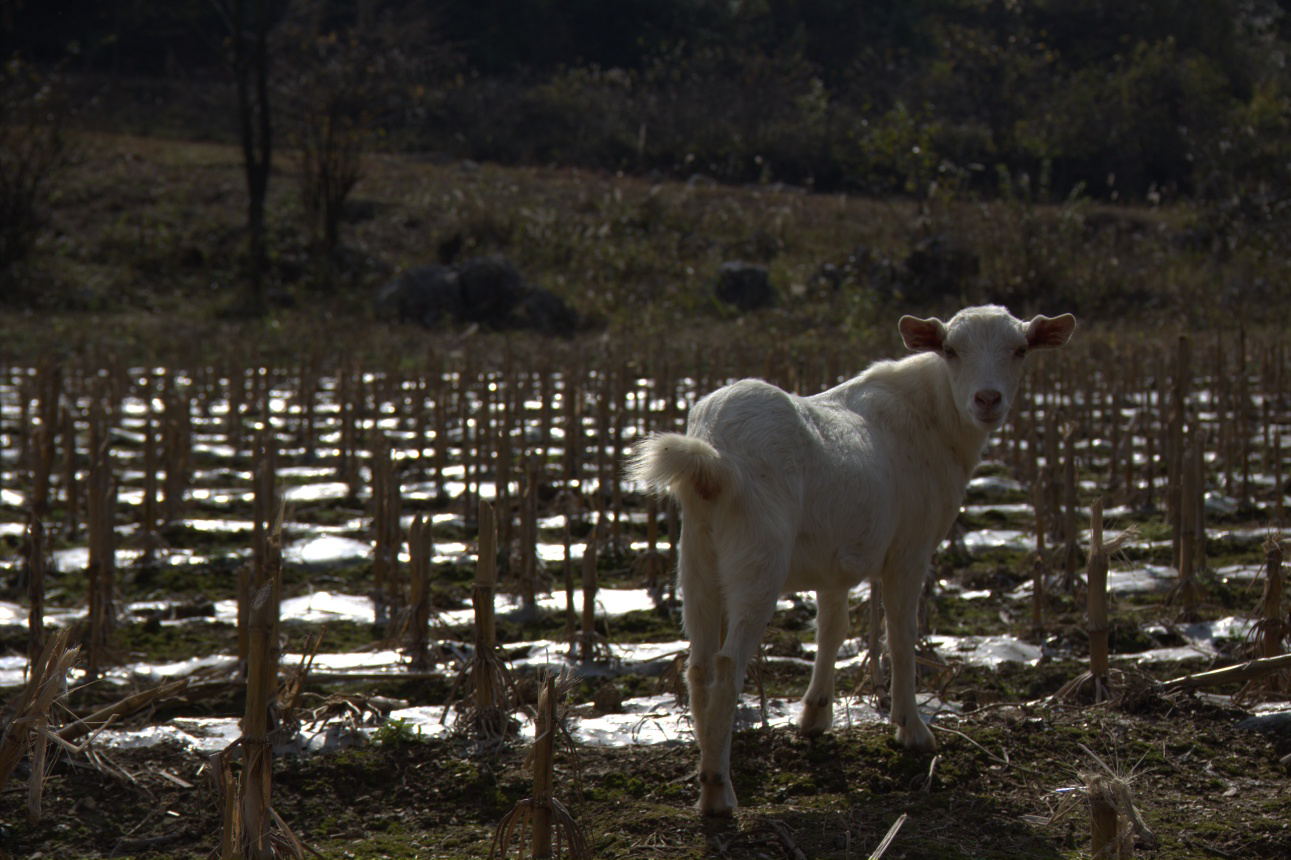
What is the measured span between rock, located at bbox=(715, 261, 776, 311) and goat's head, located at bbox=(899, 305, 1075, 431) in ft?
57.9

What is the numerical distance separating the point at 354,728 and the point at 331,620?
1964mm

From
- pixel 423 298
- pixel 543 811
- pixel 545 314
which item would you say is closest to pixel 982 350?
pixel 543 811

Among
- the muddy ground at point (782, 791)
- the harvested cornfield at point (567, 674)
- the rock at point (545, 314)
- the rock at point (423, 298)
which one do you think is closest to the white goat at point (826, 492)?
the muddy ground at point (782, 791)

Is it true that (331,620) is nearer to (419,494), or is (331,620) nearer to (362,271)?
(419,494)

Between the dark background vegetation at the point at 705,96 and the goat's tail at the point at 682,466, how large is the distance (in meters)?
20.1

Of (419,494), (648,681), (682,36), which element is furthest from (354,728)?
(682,36)

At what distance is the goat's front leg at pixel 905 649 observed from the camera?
527cm

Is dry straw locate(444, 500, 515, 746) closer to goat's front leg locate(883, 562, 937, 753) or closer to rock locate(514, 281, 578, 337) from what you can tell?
goat's front leg locate(883, 562, 937, 753)

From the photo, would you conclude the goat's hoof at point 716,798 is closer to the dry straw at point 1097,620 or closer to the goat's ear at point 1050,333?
the dry straw at point 1097,620

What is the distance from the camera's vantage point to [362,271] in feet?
83.9

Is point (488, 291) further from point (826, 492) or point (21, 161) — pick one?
point (826, 492)

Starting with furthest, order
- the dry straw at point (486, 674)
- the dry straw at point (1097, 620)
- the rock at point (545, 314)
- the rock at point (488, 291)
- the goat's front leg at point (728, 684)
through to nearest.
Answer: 1. the rock at point (488, 291)
2. the rock at point (545, 314)
3. the dry straw at point (1097, 620)
4. the dry straw at point (486, 674)
5. the goat's front leg at point (728, 684)

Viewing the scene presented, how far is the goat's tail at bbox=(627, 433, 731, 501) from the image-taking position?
4457 millimetres

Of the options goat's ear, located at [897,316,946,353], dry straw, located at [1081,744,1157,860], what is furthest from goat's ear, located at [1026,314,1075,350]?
dry straw, located at [1081,744,1157,860]
